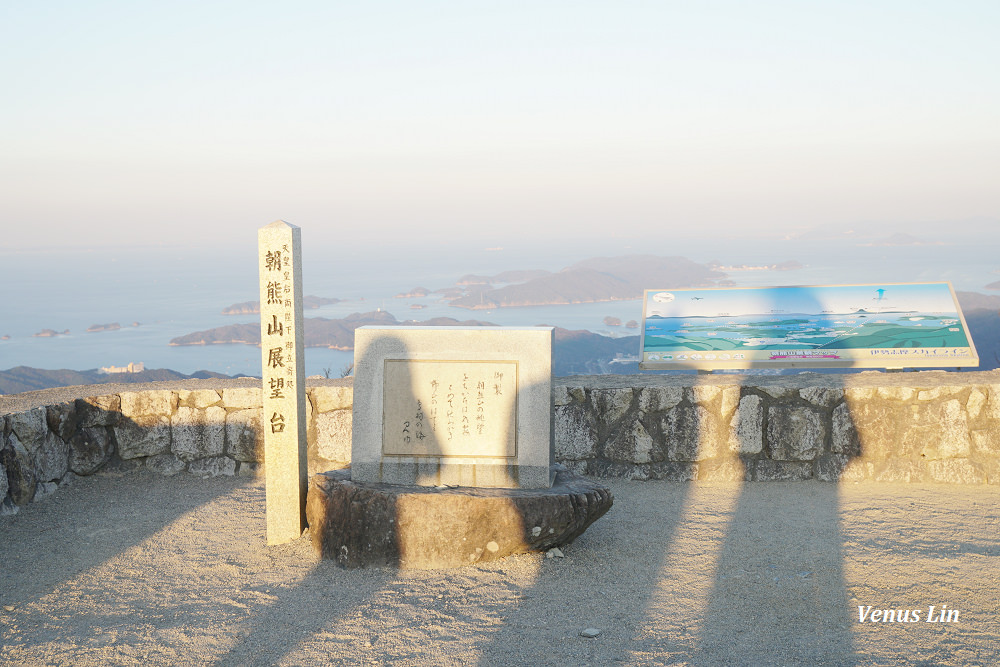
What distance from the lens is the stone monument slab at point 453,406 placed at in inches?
182

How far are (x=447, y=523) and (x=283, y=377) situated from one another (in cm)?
137

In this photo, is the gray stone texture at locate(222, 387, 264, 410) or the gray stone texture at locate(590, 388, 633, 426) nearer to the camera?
the gray stone texture at locate(590, 388, 633, 426)

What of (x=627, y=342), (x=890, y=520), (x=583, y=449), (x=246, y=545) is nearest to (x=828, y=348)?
(x=890, y=520)

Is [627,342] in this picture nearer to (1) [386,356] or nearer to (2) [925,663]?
(1) [386,356]

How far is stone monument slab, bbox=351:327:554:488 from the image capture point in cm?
461

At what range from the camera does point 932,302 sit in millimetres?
6848

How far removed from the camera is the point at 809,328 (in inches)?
266

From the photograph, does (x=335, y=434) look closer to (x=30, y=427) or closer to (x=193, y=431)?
(x=193, y=431)

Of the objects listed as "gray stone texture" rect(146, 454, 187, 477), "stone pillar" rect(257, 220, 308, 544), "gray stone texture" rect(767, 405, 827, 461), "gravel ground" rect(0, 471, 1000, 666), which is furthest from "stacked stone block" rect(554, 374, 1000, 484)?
"gray stone texture" rect(146, 454, 187, 477)

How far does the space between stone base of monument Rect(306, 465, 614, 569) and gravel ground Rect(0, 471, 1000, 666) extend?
10 centimetres

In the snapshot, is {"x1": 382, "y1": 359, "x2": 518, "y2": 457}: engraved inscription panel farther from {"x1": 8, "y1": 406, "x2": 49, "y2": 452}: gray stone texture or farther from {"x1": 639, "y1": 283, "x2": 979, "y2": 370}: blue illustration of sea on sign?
{"x1": 8, "y1": 406, "x2": 49, "y2": 452}: gray stone texture

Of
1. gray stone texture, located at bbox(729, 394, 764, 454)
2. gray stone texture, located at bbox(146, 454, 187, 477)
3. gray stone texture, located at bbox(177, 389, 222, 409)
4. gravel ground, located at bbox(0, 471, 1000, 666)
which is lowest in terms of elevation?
gravel ground, located at bbox(0, 471, 1000, 666)

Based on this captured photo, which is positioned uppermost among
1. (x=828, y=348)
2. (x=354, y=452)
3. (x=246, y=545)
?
(x=828, y=348)

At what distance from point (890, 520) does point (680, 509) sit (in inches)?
53.1
